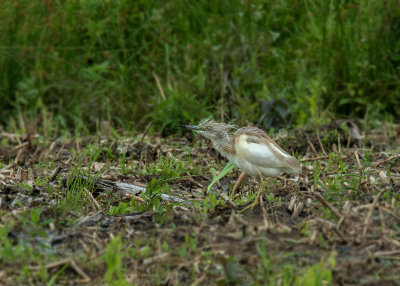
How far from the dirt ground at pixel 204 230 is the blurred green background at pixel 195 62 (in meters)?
2.18

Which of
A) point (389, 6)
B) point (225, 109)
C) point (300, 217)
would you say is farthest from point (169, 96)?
point (300, 217)

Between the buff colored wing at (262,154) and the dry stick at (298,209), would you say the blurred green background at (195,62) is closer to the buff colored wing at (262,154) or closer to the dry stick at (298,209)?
the buff colored wing at (262,154)

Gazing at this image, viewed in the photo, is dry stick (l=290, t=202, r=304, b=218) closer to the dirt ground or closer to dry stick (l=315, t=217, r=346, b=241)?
the dirt ground

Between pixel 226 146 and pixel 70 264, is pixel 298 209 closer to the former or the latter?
pixel 226 146

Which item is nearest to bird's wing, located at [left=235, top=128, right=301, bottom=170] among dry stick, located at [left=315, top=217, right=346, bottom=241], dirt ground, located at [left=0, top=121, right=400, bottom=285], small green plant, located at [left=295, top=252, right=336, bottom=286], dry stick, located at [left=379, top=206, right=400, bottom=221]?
dirt ground, located at [left=0, top=121, right=400, bottom=285]

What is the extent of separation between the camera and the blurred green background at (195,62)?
8117 millimetres

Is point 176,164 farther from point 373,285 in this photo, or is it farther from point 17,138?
point 373,285

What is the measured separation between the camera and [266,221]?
4145 millimetres

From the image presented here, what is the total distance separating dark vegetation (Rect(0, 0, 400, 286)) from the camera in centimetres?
387

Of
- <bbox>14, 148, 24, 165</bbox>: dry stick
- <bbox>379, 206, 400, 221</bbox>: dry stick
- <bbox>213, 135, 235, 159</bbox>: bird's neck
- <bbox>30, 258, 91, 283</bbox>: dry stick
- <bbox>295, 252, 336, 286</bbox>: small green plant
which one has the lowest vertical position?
<bbox>14, 148, 24, 165</bbox>: dry stick

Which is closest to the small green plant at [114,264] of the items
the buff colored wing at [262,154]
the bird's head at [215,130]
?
the buff colored wing at [262,154]

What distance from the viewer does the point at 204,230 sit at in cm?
421

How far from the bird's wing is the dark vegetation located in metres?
0.26

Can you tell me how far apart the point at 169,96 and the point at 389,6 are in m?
2.84
